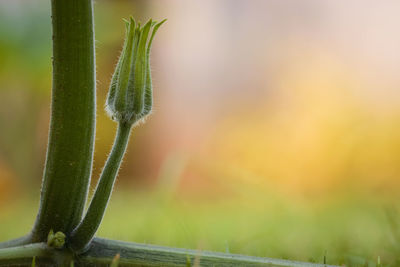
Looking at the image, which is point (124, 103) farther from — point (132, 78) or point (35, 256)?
point (35, 256)

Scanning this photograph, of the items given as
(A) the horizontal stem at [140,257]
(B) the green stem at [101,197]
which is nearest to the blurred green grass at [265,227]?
(A) the horizontal stem at [140,257]

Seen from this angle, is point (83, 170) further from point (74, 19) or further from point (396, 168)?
point (396, 168)

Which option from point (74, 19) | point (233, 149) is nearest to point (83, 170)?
point (74, 19)

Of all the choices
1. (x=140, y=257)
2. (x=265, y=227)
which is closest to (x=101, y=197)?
→ (x=140, y=257)

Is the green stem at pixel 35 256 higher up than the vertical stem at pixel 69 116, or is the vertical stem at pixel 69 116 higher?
the vertical stem at pixel 69 116

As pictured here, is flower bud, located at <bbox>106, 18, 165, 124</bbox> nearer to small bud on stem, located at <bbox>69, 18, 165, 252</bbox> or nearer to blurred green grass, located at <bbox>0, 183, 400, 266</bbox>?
small bud on stem, located at <bbox>69, 18, 165, 252</bbox>

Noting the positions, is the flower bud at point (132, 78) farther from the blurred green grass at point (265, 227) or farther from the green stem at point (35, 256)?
the blurred green grass at point (265, 227)
